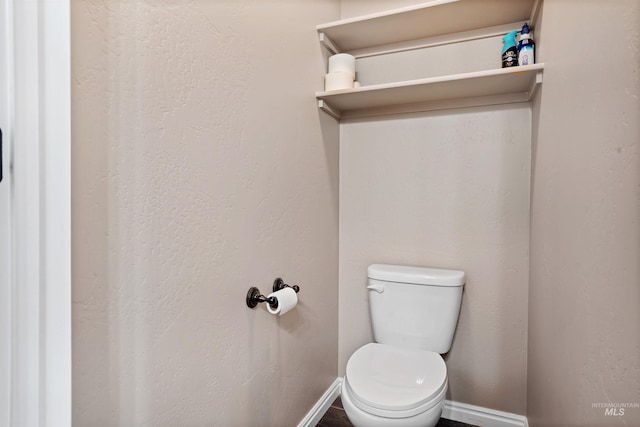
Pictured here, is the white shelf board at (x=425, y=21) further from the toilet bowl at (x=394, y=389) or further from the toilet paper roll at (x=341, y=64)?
the toilet bowl at (x=394, y=389)

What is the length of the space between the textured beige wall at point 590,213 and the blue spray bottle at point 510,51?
0.22 metres

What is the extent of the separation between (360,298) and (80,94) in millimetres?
1499

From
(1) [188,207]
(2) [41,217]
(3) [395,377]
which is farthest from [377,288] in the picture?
(2) [41,217]

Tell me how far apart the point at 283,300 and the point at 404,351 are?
0.63 m

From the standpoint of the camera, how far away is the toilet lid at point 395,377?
45.3 inches

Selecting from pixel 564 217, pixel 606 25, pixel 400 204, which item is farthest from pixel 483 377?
pixel 606 25

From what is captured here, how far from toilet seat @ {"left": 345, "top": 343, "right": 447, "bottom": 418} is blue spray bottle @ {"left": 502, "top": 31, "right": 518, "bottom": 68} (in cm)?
123

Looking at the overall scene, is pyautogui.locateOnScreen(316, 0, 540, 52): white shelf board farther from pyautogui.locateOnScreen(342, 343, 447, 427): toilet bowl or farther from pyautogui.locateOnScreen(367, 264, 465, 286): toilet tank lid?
pyautogui.locateOnScreen(342, 343, 447, 427): toilet bowl

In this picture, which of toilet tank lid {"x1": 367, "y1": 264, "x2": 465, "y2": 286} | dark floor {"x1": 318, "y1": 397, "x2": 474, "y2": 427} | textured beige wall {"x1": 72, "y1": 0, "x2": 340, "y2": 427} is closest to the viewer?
textured beige wall {"x1": 72, "y1": 0, "x2": 340, "y2": 427}

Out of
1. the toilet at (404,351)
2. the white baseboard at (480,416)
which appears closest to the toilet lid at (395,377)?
the toilet at (404,351)

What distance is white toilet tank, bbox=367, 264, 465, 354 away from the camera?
153 cm

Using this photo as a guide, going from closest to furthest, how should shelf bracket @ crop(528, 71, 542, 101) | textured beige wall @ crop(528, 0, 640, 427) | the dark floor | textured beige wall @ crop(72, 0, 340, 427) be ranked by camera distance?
1. textured beige wall @ crop(528, 0, 640, 427)
2. textured beige wall @ crop(72, 0, 340, 427)
3. shelf bracket @ crop(528, 71, 542, 101)
4. the dark floor

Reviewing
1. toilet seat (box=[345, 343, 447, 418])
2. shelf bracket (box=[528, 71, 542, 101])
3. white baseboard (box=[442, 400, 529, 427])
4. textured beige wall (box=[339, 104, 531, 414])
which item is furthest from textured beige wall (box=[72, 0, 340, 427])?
shelf bracket (box=[528, 71, 542, 101])

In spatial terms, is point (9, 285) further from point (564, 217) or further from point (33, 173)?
point (564, 217)
